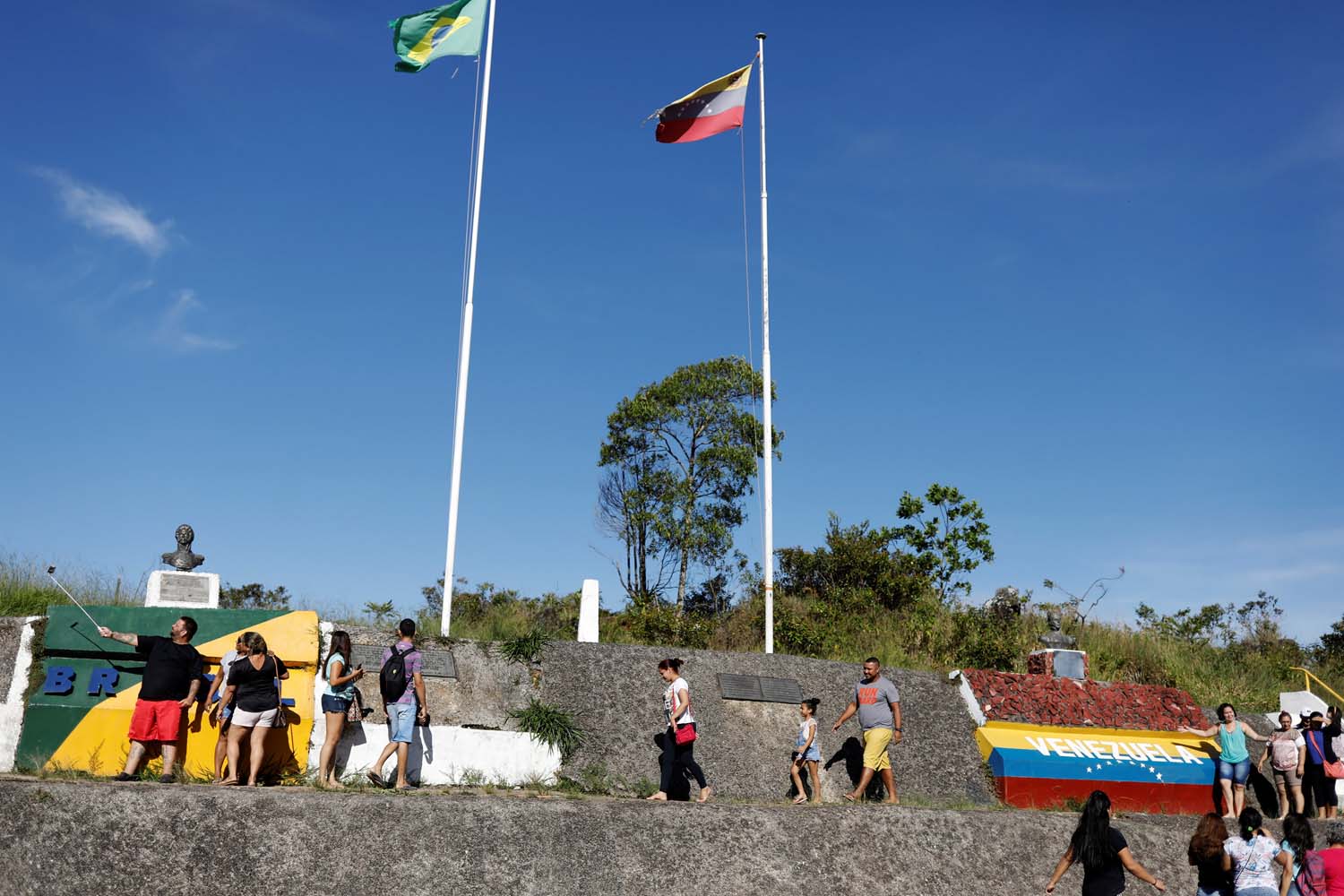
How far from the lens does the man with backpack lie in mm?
11334

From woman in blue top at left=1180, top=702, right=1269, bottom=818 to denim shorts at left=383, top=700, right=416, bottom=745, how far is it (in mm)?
9768

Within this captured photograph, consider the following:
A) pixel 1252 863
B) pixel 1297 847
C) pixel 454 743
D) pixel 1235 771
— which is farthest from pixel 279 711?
pixel 1235 771

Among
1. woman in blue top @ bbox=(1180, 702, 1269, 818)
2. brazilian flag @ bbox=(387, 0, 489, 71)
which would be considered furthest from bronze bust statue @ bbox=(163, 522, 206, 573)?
woman in blue top @ bbox=(1180, 702, 1269, 818)

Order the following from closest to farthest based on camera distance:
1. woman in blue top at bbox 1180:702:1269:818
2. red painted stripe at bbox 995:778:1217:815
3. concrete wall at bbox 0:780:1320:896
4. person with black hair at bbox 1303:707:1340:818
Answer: concrete wall at bbox 0:780:1320:896 < red painted stripe at bbox 995:778:1217:815 < woman in blue top at bbox 1180:702:1269:818 < person with black hair at bbox 1303:707:1340:818

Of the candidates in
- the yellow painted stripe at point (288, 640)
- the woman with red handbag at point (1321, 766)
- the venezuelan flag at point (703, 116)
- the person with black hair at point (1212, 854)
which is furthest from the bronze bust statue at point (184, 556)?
the woman with red handbag at point (1321, 766)

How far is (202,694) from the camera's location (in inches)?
467

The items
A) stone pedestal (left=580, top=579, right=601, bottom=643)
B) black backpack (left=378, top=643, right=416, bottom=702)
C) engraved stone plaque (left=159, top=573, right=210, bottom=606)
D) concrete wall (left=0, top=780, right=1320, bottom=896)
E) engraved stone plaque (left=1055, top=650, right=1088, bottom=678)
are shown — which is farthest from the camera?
engraved stone plaque (left=1055, top=650, right=1088, bottom=678)

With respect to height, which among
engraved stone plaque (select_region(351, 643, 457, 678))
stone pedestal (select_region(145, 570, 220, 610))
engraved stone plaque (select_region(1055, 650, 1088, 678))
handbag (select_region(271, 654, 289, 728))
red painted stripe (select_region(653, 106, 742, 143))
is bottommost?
handbag (select_region(271, 654, 289, 728))

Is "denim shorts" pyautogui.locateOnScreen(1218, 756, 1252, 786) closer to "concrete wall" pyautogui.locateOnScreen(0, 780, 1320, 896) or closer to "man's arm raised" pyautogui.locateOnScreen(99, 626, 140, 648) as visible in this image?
"concrete wall" pyautogui.locateOnScreen(0, 780, 1320, 896)

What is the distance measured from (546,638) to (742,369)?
15295 millimetres

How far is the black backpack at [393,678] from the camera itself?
11.4 m

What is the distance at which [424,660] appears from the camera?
13648mm

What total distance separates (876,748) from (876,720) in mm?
301

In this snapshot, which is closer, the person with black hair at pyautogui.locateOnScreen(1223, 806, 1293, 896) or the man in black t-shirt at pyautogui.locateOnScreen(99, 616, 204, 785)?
the person with black hair at pyautogui.locateOnScreen(1223, 806, 1293, 896)
